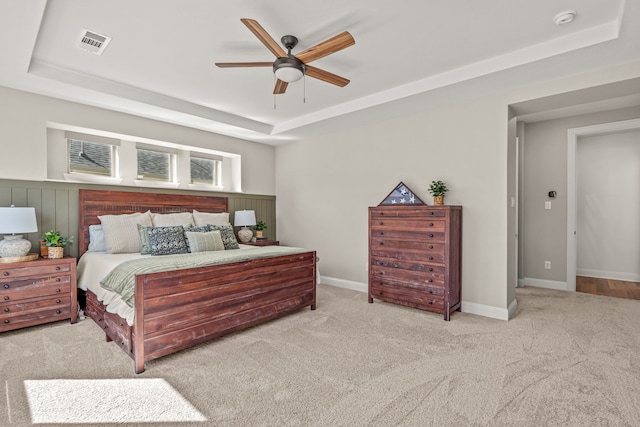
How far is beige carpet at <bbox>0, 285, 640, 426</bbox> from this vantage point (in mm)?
1785

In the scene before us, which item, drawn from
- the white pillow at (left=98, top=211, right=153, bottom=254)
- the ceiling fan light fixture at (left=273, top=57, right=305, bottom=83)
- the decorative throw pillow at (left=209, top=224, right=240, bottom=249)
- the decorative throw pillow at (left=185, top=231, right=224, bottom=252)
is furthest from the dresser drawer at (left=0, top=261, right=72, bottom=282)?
the ceiling fan light fixture at (left=273, top=57, right=305, bottom=83)

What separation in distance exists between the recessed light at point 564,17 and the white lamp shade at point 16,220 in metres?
4.69

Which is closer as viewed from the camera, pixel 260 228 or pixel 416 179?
pixel 416 179

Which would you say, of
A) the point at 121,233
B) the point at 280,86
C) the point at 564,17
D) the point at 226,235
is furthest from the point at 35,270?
the point at 564,17

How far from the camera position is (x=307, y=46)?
8.87ft

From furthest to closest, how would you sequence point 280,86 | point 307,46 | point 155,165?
1. point 155,165
2. point 280,86
3. point 307,46

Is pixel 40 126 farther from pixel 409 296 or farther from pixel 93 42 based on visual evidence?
pixel 409 296

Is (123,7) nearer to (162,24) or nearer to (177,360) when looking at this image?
(162,24)

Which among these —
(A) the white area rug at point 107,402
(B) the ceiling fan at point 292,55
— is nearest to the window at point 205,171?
(B) the ceiling fan at point 292,55

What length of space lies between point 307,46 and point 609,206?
547 cm

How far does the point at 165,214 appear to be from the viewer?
162 inches

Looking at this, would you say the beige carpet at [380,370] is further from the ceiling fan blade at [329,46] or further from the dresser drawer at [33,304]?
the ceiling fan blade at [329,46]

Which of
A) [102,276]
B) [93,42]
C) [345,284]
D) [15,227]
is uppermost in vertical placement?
[93,42]

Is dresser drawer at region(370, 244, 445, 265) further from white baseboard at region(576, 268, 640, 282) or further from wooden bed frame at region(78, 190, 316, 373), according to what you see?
white baseboard at region(576, 268, 640, 282)
